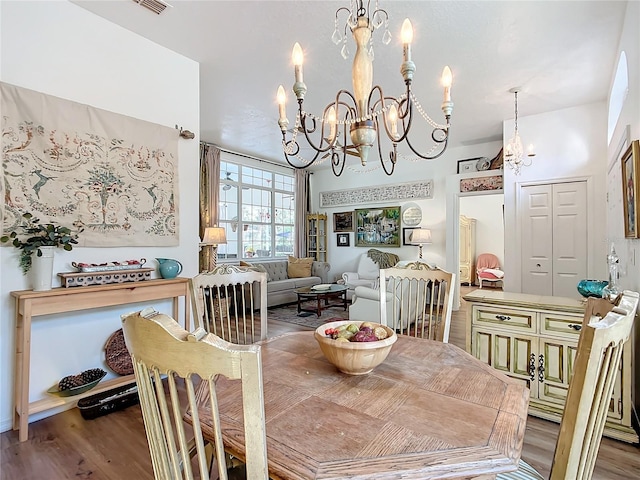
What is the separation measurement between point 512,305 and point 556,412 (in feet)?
2.43

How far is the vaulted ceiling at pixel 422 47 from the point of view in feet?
7.47

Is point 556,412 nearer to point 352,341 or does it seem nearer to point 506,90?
point 352,341

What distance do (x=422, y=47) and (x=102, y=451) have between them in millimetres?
3654

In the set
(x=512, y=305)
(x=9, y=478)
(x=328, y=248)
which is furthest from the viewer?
(x=328, y=248)

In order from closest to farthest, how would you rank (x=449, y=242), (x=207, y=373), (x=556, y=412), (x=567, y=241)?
1. (x=207, y=373)
2. (x=556, y=412)
3. (x=567, y=241)
4. (x=449, y=242)

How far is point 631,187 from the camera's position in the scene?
2.10 m

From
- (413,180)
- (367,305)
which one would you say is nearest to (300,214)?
(413,180)

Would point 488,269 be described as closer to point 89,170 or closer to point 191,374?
point 89,170

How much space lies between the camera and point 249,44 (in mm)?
2715

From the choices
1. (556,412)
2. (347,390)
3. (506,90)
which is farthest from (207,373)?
(506,90)

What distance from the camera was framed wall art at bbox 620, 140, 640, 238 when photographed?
1946mm

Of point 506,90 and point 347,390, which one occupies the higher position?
point 506,90

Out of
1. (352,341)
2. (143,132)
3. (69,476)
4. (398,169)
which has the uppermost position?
(398,169)

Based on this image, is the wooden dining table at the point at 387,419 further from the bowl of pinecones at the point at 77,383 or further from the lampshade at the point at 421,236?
the lampshade at the point at 421,236
